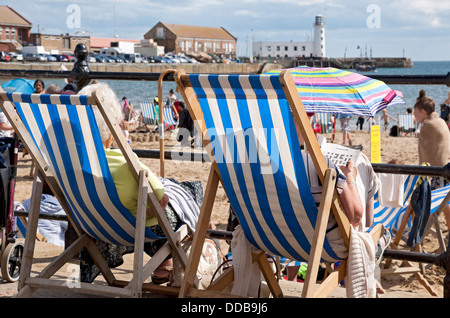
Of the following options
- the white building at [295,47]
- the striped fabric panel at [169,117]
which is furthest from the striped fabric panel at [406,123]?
the white building at [295,47]

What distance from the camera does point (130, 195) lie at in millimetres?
2535

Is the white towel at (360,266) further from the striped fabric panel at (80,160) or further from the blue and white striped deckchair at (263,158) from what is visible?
the striped fabric panel at (80,160)

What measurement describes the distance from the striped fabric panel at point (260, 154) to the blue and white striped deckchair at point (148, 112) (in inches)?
702

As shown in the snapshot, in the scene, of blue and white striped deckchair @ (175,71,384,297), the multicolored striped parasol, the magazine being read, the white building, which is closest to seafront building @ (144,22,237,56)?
the white building

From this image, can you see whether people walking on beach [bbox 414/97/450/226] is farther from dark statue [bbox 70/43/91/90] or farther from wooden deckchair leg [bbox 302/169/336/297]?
wooden deckchair leg [bbox 302/169/336/297]

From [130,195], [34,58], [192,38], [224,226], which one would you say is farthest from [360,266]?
[192,38]

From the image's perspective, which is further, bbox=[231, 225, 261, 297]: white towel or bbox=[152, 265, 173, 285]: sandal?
bbox=[152, 265, 173, 285]: sandal

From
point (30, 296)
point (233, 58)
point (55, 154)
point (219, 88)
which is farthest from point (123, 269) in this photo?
point (233, 58)

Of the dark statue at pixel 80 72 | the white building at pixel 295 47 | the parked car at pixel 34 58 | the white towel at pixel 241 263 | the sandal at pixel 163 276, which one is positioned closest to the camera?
the white towel at pixel 241 263

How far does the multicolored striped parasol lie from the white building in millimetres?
105463

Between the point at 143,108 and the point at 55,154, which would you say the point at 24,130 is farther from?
the point at 143,108

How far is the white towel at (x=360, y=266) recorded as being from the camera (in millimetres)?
2283

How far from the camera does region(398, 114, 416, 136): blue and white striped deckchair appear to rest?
2083cm

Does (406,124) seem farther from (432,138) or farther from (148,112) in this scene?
(432,138)
